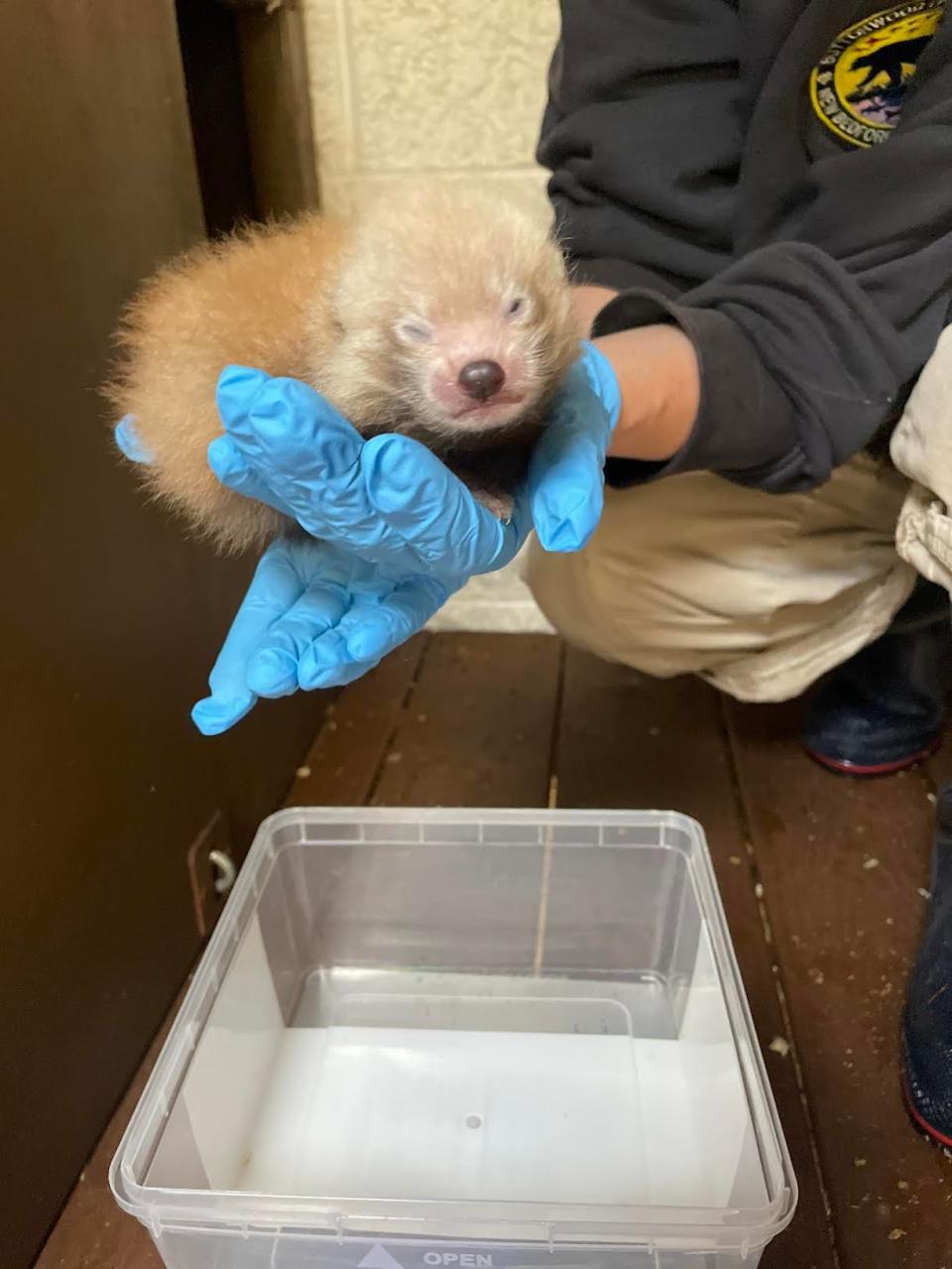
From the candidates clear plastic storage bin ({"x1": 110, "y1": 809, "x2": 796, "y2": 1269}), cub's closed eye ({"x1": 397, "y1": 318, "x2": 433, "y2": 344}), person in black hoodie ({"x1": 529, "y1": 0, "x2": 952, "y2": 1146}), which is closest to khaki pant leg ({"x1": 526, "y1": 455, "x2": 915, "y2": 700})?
person in black hoodie ({"x1": 529, "y1": 0, "x2": 952, "y2": 1146})

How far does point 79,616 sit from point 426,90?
82 cm

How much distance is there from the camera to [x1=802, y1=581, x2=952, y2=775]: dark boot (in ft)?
3.70

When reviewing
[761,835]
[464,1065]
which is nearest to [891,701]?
[761,835]

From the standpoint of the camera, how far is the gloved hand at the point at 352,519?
1.64ft


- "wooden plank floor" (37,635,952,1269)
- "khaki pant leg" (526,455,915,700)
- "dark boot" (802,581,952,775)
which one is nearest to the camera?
"wooden plank floor" (37,635,952,1269)

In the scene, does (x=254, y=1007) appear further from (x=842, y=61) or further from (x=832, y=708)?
(x=842, y=61)

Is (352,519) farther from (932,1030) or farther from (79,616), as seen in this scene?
(932,1030)

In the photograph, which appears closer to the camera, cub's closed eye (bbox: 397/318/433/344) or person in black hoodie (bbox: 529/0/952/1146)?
cub's closed eye (bbox: 397/318/433/344)

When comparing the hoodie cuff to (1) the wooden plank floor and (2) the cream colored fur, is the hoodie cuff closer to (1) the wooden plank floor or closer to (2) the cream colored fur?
(2) the cream colored fur

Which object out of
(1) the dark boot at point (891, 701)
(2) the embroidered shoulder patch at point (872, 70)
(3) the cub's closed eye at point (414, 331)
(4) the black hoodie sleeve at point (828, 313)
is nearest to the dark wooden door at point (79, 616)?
(3) the cub's closed eye at point (414, 331)

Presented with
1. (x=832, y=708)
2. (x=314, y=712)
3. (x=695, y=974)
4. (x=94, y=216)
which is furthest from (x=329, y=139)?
(x=695, y=974)

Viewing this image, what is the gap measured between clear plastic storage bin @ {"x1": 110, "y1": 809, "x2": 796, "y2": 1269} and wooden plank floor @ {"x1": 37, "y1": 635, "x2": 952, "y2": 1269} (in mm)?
79

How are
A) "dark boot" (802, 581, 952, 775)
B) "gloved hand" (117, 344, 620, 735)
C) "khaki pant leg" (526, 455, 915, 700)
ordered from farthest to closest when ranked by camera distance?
"dark boot" (802, 581, 952, 775) < "khaki pant leg" (526, 455, 915, 700) < "gloved hand" (117, 344, 620, 735)

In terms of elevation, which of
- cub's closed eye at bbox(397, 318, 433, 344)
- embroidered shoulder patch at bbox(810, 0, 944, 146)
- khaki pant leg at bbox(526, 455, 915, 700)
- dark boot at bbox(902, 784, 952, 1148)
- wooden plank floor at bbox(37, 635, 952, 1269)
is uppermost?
embroidered shoulder patch at bbox(810, 0, 944, 146)
